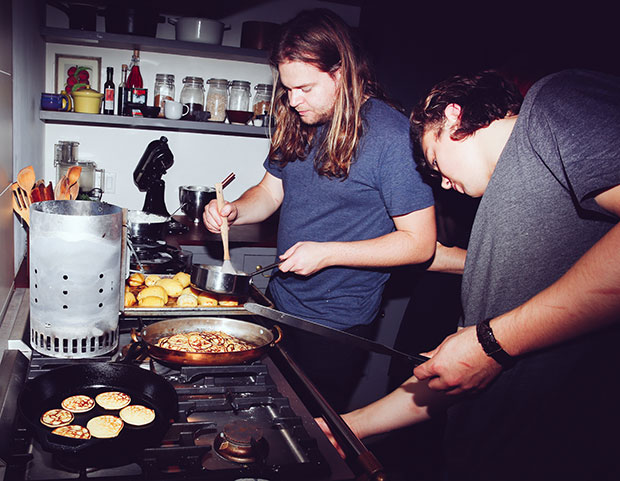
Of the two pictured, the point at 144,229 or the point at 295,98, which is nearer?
the point at 295,98

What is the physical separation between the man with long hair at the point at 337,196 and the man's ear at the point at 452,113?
0.37 m

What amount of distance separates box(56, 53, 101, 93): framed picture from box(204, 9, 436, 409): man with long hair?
1.68 m

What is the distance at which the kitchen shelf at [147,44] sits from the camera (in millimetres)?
2564

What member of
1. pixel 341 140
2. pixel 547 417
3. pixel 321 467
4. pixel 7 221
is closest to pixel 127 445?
pixel 321 467

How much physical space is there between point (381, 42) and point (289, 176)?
1428mm

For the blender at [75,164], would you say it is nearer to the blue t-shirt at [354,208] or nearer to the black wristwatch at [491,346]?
the blue t-shirt at [354,208]

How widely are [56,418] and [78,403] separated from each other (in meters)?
0.06

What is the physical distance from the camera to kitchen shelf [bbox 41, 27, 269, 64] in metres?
2.56

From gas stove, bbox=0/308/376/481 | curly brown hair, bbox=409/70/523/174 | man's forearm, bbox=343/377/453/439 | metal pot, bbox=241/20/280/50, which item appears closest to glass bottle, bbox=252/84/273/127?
metal pot, bbox=241/20/280/50

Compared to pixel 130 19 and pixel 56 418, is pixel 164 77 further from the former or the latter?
pixel 56 418

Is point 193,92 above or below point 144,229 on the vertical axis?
above

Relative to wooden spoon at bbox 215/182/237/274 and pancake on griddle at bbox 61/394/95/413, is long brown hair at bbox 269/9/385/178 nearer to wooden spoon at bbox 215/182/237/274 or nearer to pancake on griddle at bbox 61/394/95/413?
wooden spoon at bbox 215/182/237/274

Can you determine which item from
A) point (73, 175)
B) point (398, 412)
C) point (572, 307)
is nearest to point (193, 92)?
point (73, 175)

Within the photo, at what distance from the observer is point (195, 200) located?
9.36 feet
